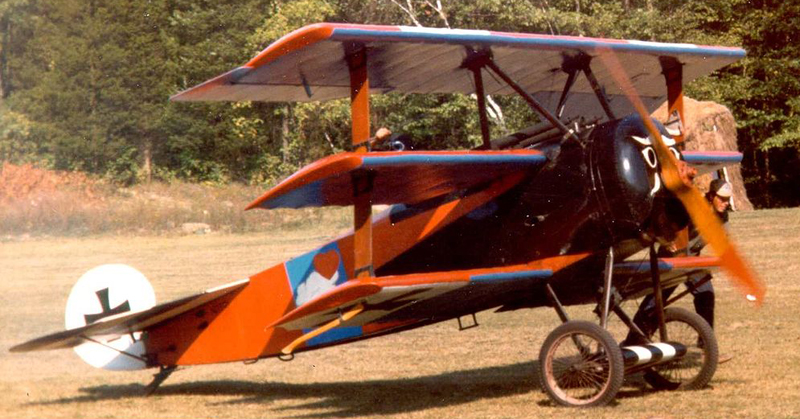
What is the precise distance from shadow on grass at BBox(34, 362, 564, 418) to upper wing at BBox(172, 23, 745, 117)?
2.71 meters

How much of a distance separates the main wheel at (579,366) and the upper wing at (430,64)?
2.23 m

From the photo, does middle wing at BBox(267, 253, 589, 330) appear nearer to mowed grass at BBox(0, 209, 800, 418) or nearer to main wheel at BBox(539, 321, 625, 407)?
main wheel at BBox(539, 321, 625, 407)

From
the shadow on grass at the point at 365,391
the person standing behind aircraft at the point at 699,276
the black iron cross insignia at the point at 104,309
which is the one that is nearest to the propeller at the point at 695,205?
the person standing behind aircraft at the point at 699,276

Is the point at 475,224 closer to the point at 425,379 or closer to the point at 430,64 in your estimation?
the point at 430,64

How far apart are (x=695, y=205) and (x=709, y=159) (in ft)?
6.12

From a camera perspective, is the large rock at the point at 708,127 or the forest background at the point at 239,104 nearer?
the large rock at the point at 708,127

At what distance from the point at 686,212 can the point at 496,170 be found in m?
1.47

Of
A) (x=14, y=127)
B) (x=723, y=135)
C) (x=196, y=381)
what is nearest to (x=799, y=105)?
(x=723, y=135)

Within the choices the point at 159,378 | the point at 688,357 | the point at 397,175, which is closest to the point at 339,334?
the point at 397,175

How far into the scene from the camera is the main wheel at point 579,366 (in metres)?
8.51

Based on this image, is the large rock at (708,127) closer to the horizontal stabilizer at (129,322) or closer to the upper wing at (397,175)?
the horizontal stabilizer at (129,322)

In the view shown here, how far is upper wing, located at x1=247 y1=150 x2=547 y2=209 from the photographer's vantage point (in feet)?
26.5

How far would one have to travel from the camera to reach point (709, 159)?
10359 mm

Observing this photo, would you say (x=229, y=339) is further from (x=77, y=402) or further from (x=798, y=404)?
(x=798, y=404)
